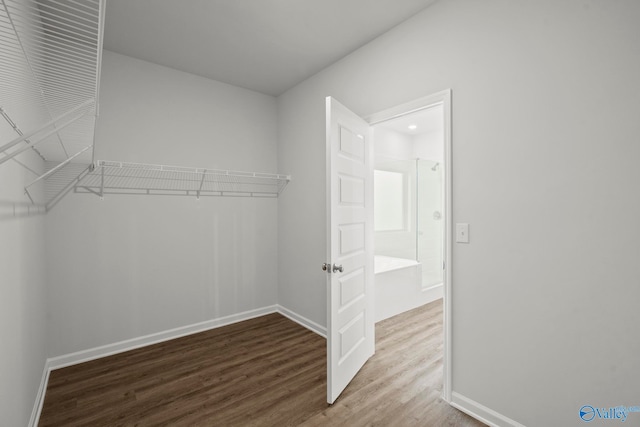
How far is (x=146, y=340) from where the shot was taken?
2.88m

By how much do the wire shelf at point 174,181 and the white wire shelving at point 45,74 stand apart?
2.08 ft

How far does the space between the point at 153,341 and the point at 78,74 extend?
2634 mm

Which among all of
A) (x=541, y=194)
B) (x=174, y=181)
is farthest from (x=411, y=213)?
(x=174, y=181)

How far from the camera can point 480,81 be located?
1839 millimetres

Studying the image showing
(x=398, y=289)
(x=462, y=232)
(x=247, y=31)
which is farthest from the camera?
(x=398, y=289)

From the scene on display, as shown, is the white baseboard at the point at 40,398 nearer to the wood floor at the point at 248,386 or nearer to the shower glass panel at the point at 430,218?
the wood floor at the point at 248,386

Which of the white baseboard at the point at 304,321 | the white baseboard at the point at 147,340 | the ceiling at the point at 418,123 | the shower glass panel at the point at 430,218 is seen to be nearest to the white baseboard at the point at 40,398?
the white baseboard at the point at 147,340

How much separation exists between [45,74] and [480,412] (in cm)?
287

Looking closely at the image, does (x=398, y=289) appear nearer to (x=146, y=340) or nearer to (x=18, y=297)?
(x=146, y=340)

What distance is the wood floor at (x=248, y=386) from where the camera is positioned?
1.86 m

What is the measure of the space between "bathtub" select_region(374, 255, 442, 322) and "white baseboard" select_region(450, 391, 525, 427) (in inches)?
58.6

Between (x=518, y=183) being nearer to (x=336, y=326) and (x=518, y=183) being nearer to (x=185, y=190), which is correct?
(x=336, y=326)

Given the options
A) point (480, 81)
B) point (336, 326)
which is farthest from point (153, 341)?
point (480, 81)

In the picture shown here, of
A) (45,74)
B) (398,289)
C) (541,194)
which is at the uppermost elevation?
(45,74)
